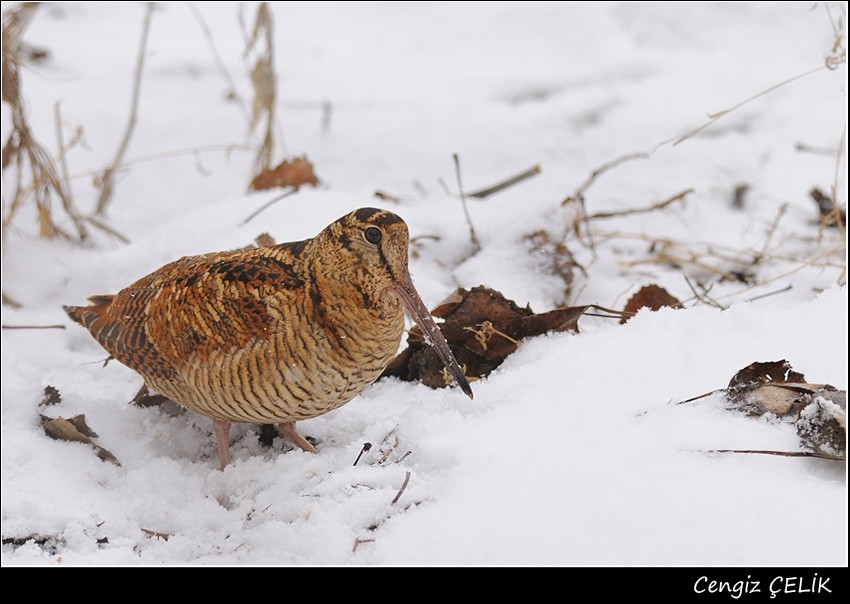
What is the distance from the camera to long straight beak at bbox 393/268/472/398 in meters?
2.49

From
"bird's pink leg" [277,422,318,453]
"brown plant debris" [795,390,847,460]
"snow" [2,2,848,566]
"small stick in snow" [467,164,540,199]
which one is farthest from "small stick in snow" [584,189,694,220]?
"brown plant debris" [795,390,847,460]

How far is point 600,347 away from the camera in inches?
109

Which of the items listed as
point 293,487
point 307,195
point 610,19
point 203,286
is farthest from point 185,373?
point 610,19

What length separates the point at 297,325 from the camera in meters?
2.49

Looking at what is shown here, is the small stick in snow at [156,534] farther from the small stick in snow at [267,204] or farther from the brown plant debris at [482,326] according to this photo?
the small stick in snow at [267,204]

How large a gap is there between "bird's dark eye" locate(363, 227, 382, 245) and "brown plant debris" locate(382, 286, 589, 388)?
55cm

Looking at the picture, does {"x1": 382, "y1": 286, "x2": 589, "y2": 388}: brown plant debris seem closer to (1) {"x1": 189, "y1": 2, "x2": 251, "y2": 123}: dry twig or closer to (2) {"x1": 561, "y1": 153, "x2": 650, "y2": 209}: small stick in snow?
(2) {"x1": 561, "y1": 153, "x2": 650, "y2": 209}: small stick in snow

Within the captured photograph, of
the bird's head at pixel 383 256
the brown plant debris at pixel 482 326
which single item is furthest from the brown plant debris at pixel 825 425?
the brown plant debris at pixel 482 326

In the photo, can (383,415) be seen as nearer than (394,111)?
Yes

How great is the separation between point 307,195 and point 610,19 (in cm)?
304

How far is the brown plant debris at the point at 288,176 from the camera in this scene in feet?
13.4

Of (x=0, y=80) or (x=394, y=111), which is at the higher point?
(x=0, y=80)

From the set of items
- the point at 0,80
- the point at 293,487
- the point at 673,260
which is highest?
the point at 0,80
